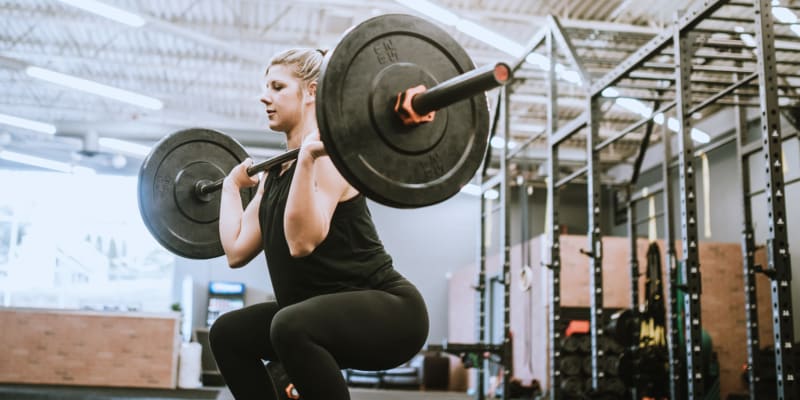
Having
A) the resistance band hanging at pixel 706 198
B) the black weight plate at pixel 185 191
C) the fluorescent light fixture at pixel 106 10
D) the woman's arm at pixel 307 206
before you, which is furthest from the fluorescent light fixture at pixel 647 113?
the woman's arm at pixel 307 206

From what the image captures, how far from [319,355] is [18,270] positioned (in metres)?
13.4

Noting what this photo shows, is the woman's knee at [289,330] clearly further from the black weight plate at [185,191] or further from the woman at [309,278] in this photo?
the black weight plate at [185,191]

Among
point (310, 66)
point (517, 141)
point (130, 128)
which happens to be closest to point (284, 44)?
point (130, 128)

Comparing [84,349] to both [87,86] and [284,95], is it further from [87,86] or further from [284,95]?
[284,95]

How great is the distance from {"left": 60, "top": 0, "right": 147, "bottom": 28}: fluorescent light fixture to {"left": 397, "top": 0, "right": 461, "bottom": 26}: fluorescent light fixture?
8.35 feet

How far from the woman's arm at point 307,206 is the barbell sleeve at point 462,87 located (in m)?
0.23

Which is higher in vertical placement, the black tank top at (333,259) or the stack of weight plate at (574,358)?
→ the black tank top at (333,259)

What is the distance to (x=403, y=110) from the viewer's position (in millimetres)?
1292

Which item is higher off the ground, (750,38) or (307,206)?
A: (750,38)

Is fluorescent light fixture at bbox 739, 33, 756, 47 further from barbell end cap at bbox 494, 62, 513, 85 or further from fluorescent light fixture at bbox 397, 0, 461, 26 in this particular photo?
barbell end cap at bbox 494, 62, 513, 85

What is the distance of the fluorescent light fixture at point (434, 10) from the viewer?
6.55 meters

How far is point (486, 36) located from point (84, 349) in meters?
5.27

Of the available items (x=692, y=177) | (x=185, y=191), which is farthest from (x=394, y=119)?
(x=692, y=177)

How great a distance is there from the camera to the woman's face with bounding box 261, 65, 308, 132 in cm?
166
